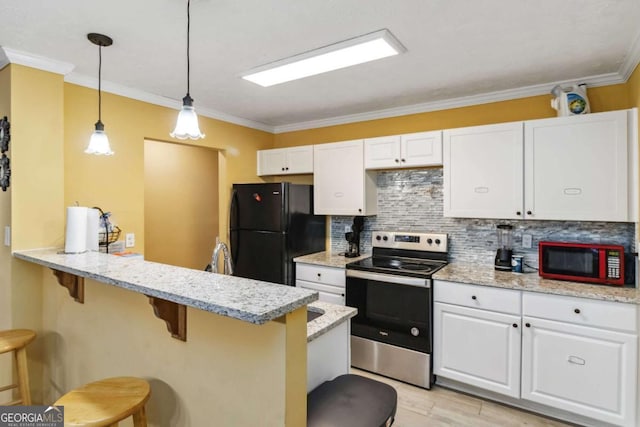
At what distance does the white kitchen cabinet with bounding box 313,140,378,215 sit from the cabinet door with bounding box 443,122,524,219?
0.76 metres

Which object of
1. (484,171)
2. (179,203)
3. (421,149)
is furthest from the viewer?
(179,203)

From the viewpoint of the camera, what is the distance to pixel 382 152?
3176 mm

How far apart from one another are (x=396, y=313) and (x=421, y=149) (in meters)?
1.39

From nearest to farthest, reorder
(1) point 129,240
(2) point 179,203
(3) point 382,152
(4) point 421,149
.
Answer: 1. (1) point 129,240
2. (4) point 421,149
3. (3) point 382,152
4. (2) point 179,203

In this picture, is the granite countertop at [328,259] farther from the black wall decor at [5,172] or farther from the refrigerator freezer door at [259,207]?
the black wall decor at [5,172]

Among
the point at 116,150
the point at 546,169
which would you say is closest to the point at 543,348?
the point at 546,169

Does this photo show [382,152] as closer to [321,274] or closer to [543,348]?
[321,274]

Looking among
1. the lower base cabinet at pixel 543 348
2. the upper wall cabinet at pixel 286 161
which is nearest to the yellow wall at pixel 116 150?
the upper wall cabinet at pixel 286 161

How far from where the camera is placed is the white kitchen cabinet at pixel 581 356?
2.02 m

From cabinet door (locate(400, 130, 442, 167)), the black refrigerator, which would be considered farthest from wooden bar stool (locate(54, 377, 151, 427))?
cabinet door (locate(400, 130, 442, 167))

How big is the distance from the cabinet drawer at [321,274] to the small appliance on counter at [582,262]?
1.54 m

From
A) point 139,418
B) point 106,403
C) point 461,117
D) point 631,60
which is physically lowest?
point 139,418

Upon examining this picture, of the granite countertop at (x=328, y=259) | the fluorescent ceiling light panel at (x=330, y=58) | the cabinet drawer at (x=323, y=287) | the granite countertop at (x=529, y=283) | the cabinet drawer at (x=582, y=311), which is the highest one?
the fluorescent ceiling light panel at (x=330, y=58)

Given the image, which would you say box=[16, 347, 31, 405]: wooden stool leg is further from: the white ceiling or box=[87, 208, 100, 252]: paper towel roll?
the white ceiling
